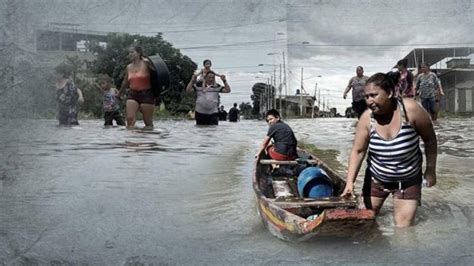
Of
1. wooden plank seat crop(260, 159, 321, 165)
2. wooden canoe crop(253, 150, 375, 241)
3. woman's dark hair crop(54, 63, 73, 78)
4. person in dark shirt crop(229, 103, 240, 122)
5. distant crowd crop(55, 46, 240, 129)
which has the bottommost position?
wooden canoe crop(253, 150, 375, 241)

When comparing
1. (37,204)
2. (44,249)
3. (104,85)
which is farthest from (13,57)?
(44,249)

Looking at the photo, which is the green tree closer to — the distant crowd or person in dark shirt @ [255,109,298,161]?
the distant crowd

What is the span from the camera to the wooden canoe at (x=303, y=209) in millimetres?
2047

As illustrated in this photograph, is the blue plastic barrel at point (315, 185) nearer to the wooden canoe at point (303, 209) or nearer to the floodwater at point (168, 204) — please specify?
the wooden canoe at point (303, 209)

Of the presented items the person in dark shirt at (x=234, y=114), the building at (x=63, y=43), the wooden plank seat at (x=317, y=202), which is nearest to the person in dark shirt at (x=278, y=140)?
the person in dark shirt at (x=234, y=114)

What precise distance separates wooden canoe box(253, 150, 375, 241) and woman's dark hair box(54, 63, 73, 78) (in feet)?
3.70

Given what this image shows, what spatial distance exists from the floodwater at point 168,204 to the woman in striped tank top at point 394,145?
17 centimetres

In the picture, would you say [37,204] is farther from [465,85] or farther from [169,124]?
[465,85]

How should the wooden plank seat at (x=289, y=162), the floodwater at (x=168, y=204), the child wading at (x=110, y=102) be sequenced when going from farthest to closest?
the wooden plank seat at (x=289, y=162), the child wading at (x=110, y=102), the floodwater at (x=168, y=204)

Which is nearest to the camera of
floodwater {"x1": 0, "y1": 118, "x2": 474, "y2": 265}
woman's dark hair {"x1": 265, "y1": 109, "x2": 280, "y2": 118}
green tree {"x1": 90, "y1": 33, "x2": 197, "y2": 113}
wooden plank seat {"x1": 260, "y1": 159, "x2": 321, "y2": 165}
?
floodwater {"x1": 0, "y1": 118, "x2": 474, "y2": 265}

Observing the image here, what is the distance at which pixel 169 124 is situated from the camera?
274 centimetres

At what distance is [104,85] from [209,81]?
52 cm

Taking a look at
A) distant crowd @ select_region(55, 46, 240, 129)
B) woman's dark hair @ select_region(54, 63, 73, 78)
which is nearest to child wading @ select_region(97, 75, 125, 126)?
distant crowd @ select_region(55, 46, 240, 129)

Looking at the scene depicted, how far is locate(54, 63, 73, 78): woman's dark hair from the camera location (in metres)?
2.36
